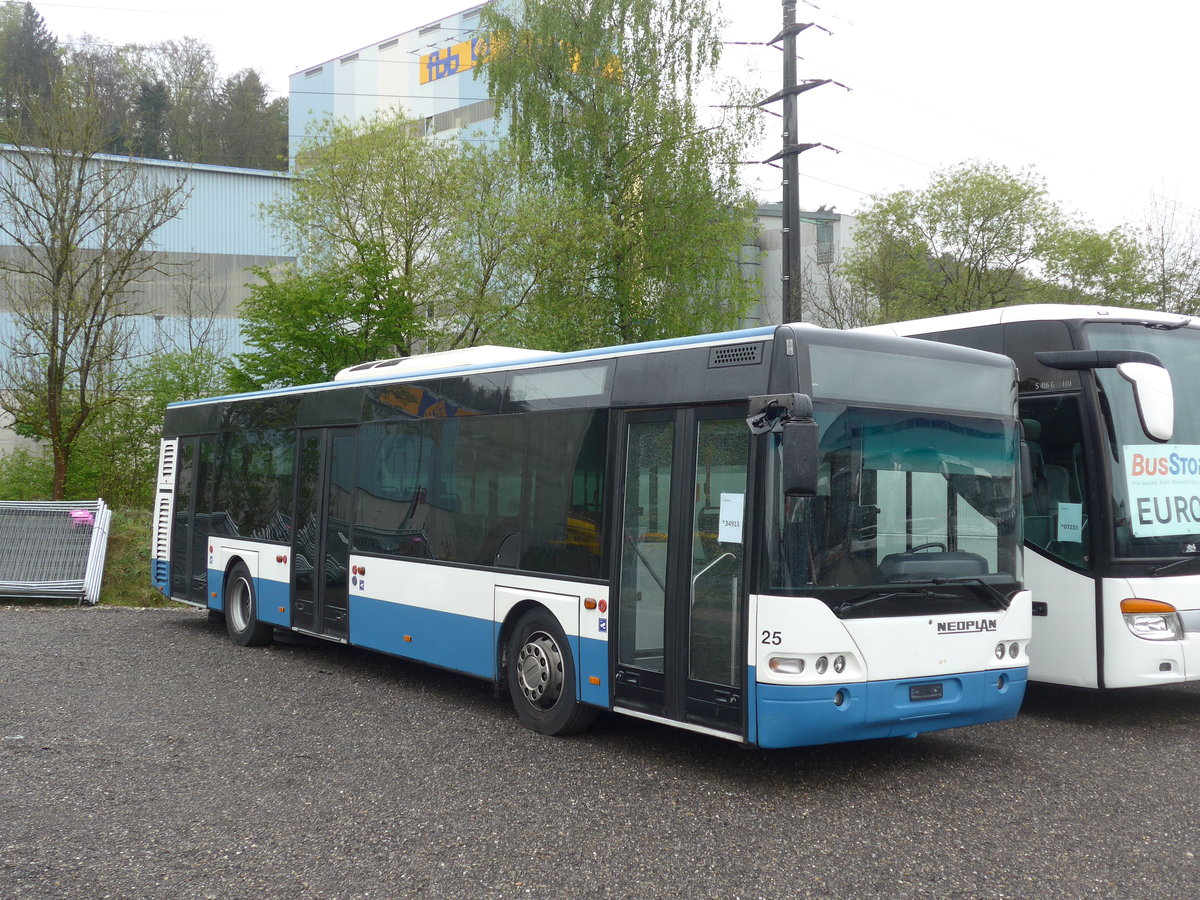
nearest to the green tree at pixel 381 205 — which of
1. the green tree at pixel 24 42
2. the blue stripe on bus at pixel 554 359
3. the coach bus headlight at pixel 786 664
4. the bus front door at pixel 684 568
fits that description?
the blue stripe on bus at pixel 554 359

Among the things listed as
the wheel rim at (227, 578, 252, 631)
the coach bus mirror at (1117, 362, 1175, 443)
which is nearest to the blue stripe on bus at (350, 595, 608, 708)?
the wheel rim at (227, 578, 252, 631)

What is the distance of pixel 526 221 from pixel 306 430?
13.9 meters

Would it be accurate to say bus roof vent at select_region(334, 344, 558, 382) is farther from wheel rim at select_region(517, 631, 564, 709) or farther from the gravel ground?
the gravel ground

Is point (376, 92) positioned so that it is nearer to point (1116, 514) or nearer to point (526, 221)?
point (526, 221)

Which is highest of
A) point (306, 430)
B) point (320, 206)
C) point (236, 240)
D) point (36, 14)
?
point (36, 14)

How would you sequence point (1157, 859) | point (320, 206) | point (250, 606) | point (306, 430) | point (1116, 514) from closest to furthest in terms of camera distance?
point (1157, 859) < point (1116, 514) < point (306, 430) < point (250, 606) < point (320, 206)

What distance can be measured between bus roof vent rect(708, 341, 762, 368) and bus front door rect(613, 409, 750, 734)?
304mm

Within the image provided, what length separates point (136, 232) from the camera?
69.8 feet

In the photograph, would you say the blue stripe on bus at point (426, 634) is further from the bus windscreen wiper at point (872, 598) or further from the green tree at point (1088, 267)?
the green tree at point (1088, 267)

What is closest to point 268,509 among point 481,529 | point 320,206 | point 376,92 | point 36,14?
point 481,529

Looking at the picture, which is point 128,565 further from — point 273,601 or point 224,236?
point 224,236

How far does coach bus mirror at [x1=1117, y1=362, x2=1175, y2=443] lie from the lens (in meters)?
8.05

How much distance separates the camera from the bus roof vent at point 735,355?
7.16 metres

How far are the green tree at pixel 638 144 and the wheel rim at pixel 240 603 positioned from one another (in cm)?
1515
